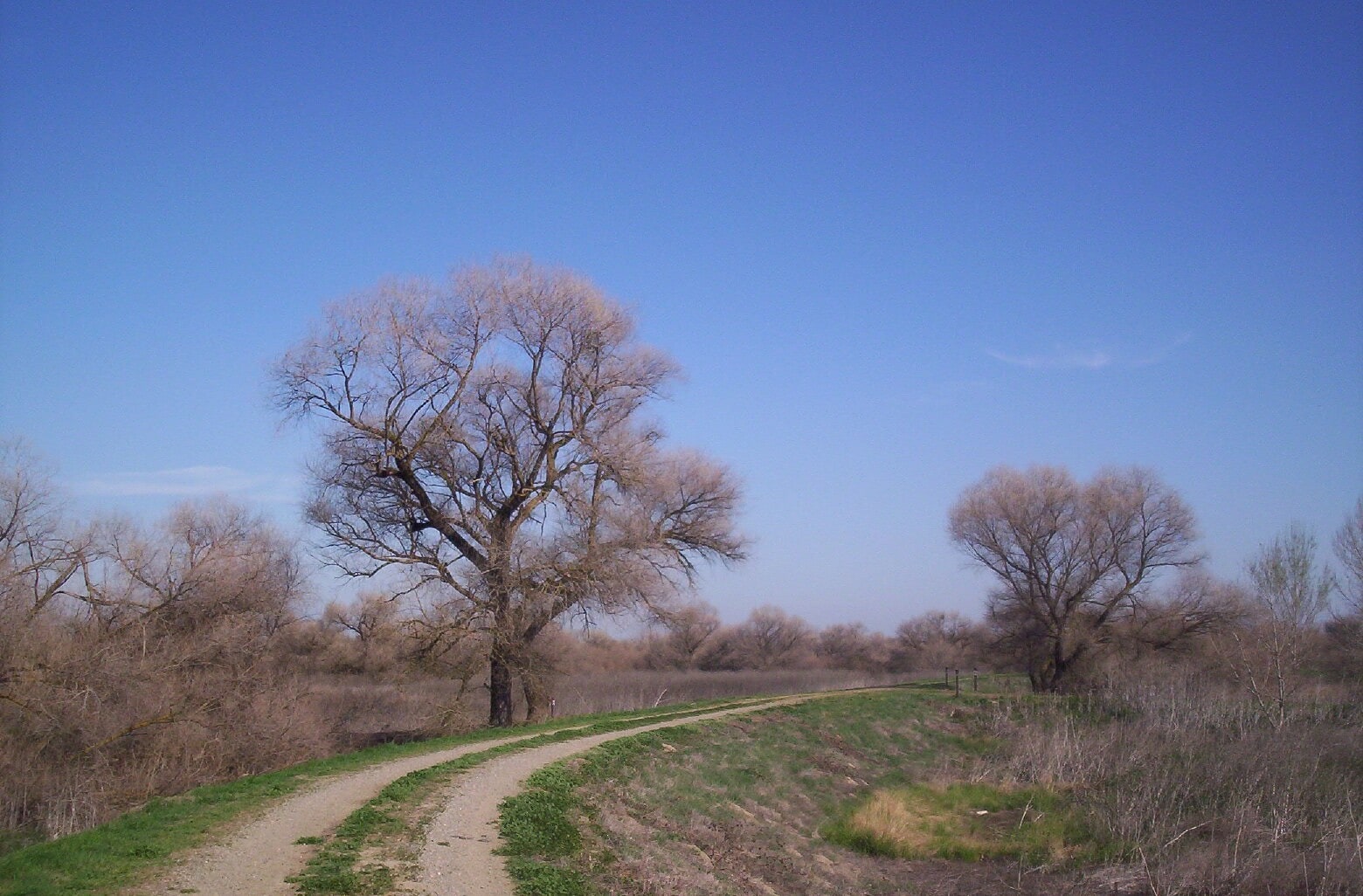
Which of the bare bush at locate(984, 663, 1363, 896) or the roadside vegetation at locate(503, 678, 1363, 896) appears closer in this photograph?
the roadside vegetation at locate(503, 678, 1363, 896)

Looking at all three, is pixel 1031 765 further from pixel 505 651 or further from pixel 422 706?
pixel 422 706

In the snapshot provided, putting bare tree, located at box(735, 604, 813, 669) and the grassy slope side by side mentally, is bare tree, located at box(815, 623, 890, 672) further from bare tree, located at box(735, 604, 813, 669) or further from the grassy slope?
the grassy slope

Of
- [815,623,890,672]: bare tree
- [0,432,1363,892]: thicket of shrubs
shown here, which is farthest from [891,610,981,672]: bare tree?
[0,432,1363,892]: thicket of shrubs

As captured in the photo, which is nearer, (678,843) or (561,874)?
(561,874)

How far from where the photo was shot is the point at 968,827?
19.8 metres

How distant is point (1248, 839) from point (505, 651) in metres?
16.3

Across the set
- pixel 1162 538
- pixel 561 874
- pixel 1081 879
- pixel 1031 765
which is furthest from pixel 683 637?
pixel 561 874

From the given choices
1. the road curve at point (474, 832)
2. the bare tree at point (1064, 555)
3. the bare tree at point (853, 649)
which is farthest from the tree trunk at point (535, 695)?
the bare tree at point (853, 649)

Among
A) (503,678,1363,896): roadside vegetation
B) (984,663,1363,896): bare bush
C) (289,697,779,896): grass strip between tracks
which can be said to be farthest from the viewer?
(984,663,1363,896): bare bush

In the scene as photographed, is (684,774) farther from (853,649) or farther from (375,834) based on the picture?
(853,649)

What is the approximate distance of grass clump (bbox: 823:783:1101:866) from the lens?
701 inches

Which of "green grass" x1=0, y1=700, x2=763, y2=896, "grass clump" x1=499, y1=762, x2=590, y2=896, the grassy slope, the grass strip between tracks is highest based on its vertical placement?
"green grass" x1=0, y1=700, x2=763, y2=896

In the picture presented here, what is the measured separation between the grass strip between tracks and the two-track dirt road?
182 millimetres

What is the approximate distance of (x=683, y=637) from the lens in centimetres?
6431
